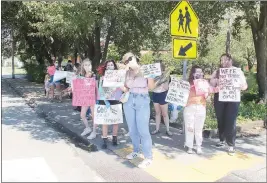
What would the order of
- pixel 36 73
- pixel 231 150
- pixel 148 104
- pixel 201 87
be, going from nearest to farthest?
1. pixel 148 104
2. pixel 201 87
3. pixel 231 150
4. pixel 36 73

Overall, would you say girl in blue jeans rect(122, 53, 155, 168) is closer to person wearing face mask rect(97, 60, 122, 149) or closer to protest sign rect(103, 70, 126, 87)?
protest sign rect(103, 70, 126, 87)

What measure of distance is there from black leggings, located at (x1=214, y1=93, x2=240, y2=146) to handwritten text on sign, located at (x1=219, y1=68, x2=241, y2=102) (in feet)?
0.46

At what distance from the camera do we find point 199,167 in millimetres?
5871

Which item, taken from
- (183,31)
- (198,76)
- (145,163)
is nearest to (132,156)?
(145,163)

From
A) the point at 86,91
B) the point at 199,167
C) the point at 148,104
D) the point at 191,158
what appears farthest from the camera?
the point at 86,91

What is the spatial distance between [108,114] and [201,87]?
1924mm

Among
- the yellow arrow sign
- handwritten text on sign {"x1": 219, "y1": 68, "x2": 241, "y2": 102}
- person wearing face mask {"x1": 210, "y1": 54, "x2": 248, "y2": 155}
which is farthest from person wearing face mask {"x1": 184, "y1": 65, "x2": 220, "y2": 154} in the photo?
the yellow arrow sign

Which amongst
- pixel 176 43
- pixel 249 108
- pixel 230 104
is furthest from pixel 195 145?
pixel 249 108

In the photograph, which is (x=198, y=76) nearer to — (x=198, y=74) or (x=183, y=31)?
(x=198, y=74)

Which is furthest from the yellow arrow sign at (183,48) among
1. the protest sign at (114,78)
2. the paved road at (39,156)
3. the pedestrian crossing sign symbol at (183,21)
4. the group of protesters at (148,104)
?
the paved road at (39,156)

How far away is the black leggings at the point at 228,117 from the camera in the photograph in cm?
661

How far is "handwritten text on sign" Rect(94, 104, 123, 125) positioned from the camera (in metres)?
7.09

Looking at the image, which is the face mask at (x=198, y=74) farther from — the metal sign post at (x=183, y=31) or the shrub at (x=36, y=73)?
the shrub at (x=36, y=73)

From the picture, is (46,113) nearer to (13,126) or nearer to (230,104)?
(13,126)
